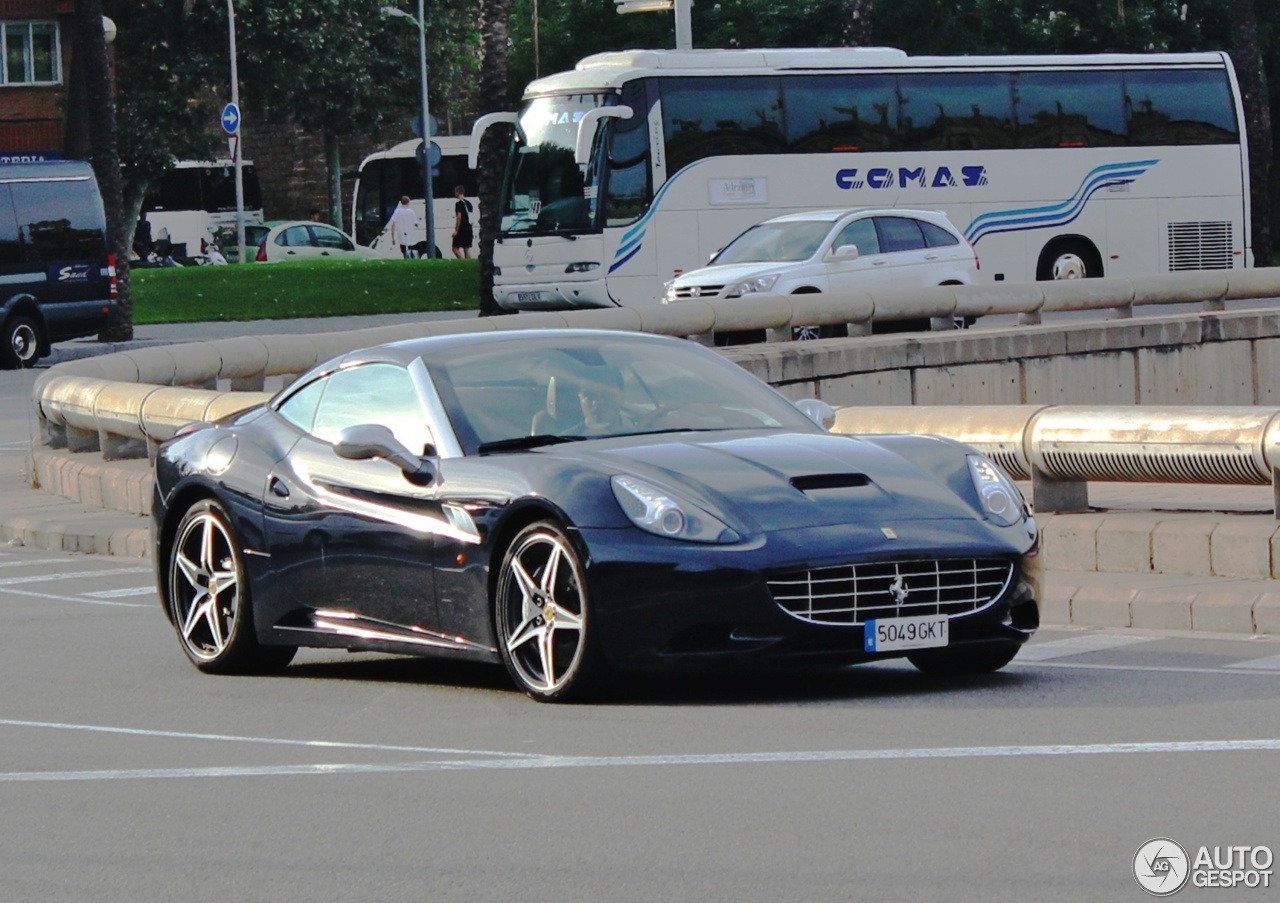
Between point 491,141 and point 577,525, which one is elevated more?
point 491,141

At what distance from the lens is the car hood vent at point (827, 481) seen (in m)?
8.35

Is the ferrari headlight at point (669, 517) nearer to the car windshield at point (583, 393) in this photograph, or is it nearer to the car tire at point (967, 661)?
the car windshield at point (583, 393)

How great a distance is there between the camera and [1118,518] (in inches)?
458

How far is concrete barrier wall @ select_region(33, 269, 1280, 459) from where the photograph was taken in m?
19.4

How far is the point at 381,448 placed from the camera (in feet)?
29.6

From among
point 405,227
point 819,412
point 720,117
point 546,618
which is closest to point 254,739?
point 546,618

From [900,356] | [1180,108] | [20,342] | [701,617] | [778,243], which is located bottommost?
[701,617]

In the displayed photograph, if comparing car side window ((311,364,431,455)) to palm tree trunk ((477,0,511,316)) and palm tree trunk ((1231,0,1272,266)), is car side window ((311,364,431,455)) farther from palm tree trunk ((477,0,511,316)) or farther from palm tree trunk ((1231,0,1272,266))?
palm tree trunk ((1231,0,1272,266))

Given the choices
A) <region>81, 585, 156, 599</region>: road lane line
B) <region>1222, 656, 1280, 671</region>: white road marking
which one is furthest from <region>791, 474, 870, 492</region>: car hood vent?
<region>81, 585, 156, 599</region>: road lane line

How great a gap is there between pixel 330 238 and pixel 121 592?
5277 centimetres

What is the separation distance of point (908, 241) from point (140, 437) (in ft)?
44.2

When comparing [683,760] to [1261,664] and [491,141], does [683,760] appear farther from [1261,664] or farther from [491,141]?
[491,141]

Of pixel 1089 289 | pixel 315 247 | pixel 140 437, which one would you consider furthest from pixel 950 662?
pixel 315 247

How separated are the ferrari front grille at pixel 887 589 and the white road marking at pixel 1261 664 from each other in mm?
1181
